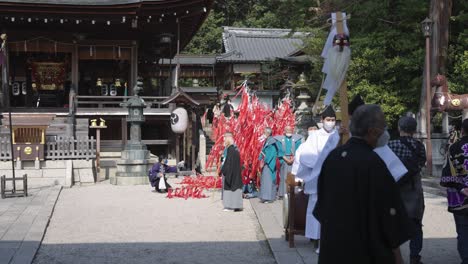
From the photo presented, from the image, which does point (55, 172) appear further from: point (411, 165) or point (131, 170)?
point (411, 165)

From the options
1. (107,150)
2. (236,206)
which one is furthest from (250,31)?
(236,206)

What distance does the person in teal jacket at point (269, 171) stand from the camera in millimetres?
11375

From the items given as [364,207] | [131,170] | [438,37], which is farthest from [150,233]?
[438,37]

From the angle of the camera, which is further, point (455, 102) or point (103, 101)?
point (103, 101)

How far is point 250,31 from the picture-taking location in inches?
1551

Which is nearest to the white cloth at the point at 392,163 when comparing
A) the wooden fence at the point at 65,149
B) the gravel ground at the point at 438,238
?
the gravel ground at the point at 438,238

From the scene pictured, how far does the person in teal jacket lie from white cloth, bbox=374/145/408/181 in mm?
7245

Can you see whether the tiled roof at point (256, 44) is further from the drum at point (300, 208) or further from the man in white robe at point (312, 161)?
the man in white robe at point (312, 161)

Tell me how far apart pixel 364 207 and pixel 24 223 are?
6.98m

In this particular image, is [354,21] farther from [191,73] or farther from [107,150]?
[191,73]

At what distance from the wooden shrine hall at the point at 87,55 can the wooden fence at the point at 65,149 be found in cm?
41

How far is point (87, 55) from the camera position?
69.9ft

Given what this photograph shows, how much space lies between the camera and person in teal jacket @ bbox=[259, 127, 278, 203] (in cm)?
1138

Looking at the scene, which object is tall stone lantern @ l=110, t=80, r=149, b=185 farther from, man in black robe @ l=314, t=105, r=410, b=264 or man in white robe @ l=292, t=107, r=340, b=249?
man in black robe @ l=314, t=105, r=410, b=264
